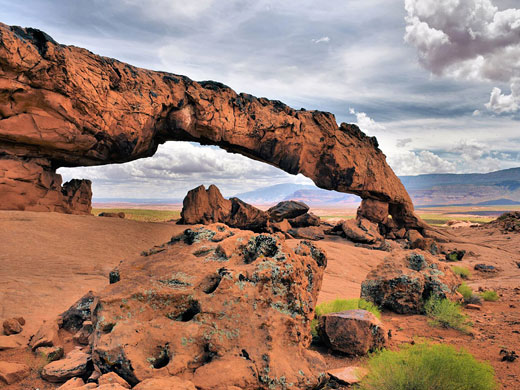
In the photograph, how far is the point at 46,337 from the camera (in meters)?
4.47

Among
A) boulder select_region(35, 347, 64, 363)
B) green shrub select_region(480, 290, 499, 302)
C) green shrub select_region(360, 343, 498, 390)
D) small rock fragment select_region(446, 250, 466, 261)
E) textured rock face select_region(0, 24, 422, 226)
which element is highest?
textured rock face select_region(0, 24, 422, 226)

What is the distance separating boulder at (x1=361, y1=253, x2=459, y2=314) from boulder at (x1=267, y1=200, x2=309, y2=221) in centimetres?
1396

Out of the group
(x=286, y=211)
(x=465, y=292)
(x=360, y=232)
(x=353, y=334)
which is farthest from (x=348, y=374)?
(x=286, y=211)

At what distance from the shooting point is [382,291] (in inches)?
282

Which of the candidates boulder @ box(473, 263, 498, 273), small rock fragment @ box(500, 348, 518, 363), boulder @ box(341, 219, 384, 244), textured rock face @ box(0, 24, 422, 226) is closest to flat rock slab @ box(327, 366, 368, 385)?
small rock fragment @ box(500, 348, 518, 363)

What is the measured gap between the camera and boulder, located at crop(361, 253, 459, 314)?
6.97 m

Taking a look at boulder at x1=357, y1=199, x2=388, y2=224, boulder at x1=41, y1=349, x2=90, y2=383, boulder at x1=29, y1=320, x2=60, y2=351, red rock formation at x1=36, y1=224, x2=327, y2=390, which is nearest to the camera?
red rock formation at x1=36, y1=224, x2=327, y2=390

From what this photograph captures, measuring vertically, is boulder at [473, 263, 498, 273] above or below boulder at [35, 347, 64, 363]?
below

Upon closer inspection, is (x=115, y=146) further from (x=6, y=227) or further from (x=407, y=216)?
(x=407, y=216)

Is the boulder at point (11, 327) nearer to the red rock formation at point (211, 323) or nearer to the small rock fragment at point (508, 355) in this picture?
the red rock formation at point (211, 323)

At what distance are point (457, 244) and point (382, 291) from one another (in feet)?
60.6

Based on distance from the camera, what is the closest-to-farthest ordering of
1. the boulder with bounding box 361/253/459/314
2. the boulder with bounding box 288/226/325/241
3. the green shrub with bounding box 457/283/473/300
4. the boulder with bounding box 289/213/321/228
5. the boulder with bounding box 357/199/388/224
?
the boulder with bounding box 361/253/459/314 < the green shrub with bounding box 457/283/473/300 < the boulder with bounding box 288/226/325/241 < the boulder with bounding box 289/213/321/228 < the boulder with bounding box 357/199/388/224

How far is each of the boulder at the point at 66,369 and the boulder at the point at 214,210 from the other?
45.3ft

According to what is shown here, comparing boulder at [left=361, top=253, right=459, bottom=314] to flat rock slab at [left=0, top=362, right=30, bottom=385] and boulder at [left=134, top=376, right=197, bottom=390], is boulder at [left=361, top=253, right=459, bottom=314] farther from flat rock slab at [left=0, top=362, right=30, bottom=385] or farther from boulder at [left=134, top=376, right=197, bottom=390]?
flat rock slab at [left=0, top=362, right=30, bottom=385]
